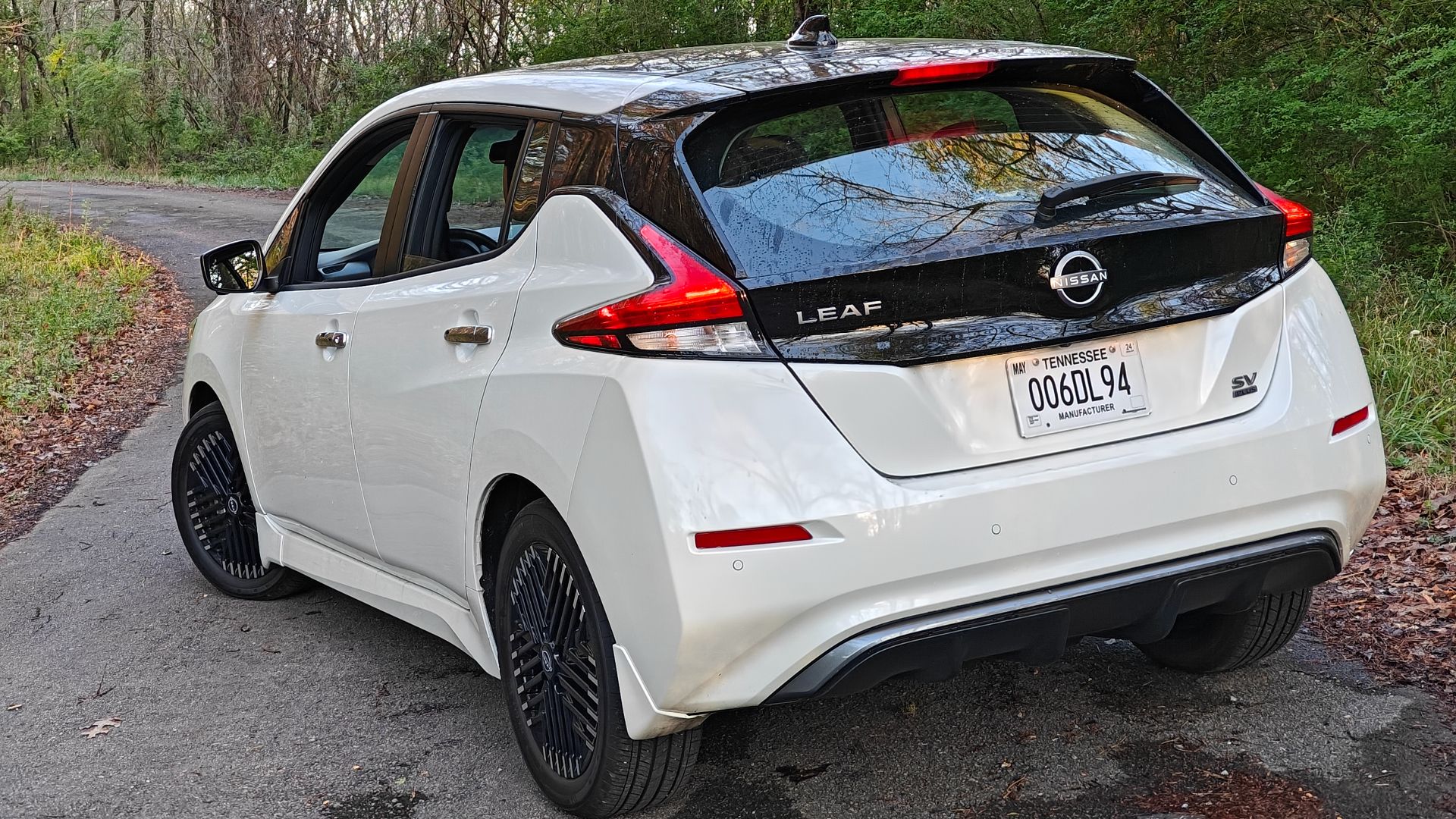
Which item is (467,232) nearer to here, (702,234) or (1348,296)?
(702,234)

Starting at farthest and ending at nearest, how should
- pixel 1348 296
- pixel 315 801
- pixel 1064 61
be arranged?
pixel 1348 296 → pixel 315 801 → pixel 1064 61

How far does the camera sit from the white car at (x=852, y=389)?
2732 millimetres

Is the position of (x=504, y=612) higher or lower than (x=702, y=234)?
lower

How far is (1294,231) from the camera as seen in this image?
3.20 meters

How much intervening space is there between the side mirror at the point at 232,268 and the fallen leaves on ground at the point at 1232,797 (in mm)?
3272

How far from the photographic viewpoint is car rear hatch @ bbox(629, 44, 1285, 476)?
276 centimetres

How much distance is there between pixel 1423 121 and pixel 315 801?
7.19 meters

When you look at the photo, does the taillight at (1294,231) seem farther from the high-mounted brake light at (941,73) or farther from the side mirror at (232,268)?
the side mirror at (232,268)

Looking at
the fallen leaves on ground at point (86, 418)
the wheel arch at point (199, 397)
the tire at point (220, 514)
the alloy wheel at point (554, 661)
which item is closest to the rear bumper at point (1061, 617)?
the alloy wheel at point (554, 661)

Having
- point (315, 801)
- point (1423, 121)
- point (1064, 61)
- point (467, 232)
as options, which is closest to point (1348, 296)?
point (1423, 121)

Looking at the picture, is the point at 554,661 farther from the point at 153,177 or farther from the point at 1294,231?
the point at 153,177

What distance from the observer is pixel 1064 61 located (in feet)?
10.9

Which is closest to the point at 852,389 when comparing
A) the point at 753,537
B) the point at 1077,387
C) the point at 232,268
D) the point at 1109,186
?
the point at 753,537

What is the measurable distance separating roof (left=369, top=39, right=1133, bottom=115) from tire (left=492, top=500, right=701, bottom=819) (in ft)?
3.27
